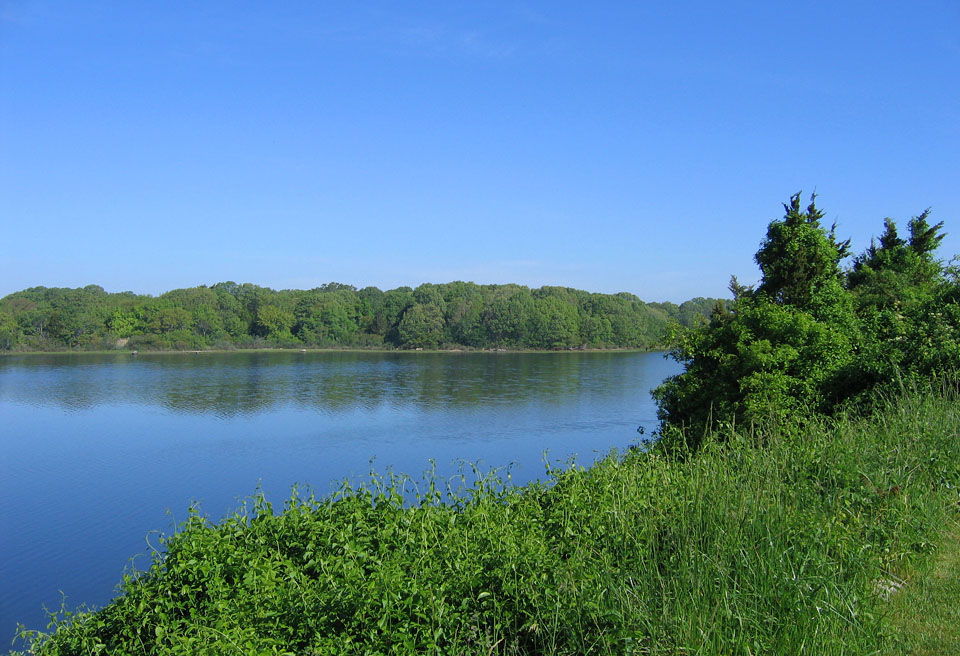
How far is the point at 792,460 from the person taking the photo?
4648 millimetres

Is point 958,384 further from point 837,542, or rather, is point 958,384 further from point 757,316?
point 757,316

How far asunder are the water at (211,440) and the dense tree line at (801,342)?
428cm

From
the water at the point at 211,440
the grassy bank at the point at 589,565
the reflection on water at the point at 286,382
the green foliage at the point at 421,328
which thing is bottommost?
the water at the point at 211,440

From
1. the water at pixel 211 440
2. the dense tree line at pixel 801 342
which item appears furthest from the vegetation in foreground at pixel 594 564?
the dense tree line at pixel 801 342

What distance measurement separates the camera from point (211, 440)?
27.9 m

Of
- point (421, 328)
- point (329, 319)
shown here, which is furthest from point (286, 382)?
point (329, 319)

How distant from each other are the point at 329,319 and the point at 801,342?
92310 millimetres

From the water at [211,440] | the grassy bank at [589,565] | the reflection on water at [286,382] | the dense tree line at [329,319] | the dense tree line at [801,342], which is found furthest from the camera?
the dense tree line at [329,319]

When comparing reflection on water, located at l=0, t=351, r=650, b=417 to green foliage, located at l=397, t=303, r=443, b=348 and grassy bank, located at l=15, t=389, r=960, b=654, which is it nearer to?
green foliage, located at l=397, t=303, r=443, b=348

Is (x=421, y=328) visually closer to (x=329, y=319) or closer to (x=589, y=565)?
(x=329, y=319)

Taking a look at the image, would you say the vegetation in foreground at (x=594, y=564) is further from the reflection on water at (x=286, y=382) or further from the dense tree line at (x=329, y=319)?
the dense tree line at (x=329, y=319)

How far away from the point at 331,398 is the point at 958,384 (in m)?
38.1

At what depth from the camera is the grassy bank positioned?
2844mm

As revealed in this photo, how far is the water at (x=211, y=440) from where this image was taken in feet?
50.8
